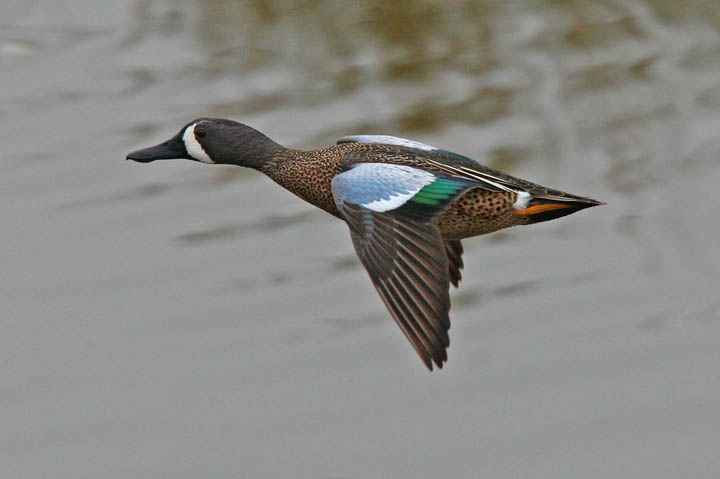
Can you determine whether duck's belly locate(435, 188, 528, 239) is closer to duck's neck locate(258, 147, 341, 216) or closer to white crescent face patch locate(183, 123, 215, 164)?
duck's neck locate(258, 147, 341, 216)

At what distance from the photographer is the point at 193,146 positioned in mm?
6727

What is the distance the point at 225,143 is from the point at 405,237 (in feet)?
4.24

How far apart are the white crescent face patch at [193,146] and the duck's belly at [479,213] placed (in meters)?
1.23

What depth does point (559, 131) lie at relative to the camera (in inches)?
562

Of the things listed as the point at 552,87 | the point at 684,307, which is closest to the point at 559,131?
the point at 552,87

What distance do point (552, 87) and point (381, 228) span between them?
9.39 meters

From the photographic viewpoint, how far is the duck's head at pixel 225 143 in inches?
261

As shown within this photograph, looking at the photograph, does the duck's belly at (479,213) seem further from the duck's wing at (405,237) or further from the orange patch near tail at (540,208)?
the duck's wing at (405,237)

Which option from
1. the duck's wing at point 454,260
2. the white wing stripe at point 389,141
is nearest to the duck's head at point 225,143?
the white wing stripe at point 389,141

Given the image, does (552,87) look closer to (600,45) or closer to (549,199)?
(600,45)

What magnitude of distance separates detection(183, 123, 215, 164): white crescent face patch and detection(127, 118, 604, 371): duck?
13 millimetres

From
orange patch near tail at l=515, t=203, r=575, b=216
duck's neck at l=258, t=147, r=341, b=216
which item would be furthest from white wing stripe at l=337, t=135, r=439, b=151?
orange patch near tail at l=515, t=203, r=575, b=216

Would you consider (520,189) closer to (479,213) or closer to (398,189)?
(479,213)

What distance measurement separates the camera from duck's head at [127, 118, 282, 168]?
21.8ft
